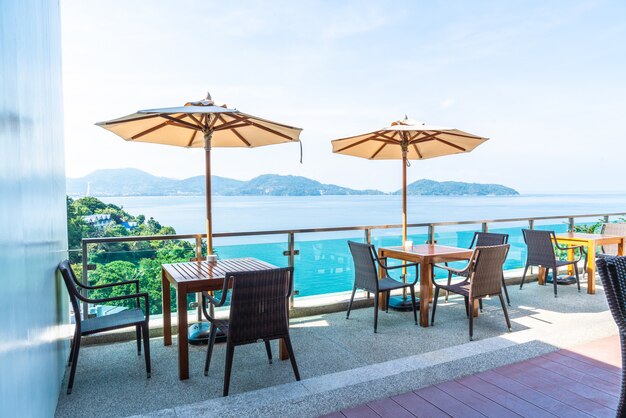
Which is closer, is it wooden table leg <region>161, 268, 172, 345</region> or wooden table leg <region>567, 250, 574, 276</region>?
wooden table leg <region>161, 268, 172, 345</region>

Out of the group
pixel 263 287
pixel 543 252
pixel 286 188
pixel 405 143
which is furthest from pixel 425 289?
pixel 286 188

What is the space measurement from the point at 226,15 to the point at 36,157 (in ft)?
34.9

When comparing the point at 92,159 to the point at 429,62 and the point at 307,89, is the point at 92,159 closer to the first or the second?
the point at 307,89

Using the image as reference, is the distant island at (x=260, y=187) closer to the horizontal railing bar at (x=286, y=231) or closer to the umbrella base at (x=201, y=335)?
the horizontal railing bar at (x=286, y=231)

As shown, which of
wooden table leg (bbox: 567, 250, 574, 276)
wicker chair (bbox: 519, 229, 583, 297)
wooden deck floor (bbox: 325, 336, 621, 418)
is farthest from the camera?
wooden table leg (bbox: 567, 250, 574, 276)

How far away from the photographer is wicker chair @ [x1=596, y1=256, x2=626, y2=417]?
2.00 m

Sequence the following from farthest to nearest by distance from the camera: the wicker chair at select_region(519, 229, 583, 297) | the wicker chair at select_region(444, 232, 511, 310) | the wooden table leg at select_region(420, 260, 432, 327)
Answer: the wicker chair at select_region(519, 229, 583, 297), the wicker chair at select_region(444, 232, 511, 310), the wooden table leg at select_region(420, 260, 432, 327)

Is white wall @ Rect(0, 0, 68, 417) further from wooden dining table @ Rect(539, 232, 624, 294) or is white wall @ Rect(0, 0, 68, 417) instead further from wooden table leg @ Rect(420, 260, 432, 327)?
wooden dining table @ Rect(539, 232, 624, 294)

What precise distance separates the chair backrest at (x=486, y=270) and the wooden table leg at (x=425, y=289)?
56cm

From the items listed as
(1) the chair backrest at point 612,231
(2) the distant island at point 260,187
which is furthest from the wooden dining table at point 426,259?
(2) the distant island at point 260,187

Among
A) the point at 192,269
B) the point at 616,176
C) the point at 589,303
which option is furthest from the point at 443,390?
the point at 616,176

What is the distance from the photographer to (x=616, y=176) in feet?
74.7

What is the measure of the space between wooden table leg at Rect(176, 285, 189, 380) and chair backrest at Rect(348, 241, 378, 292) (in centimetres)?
208

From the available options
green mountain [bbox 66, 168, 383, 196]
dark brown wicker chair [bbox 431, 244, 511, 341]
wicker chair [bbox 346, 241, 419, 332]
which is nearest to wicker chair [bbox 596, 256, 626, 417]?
dark brown wicker chair [bbox 431, 244, 511, 341]
